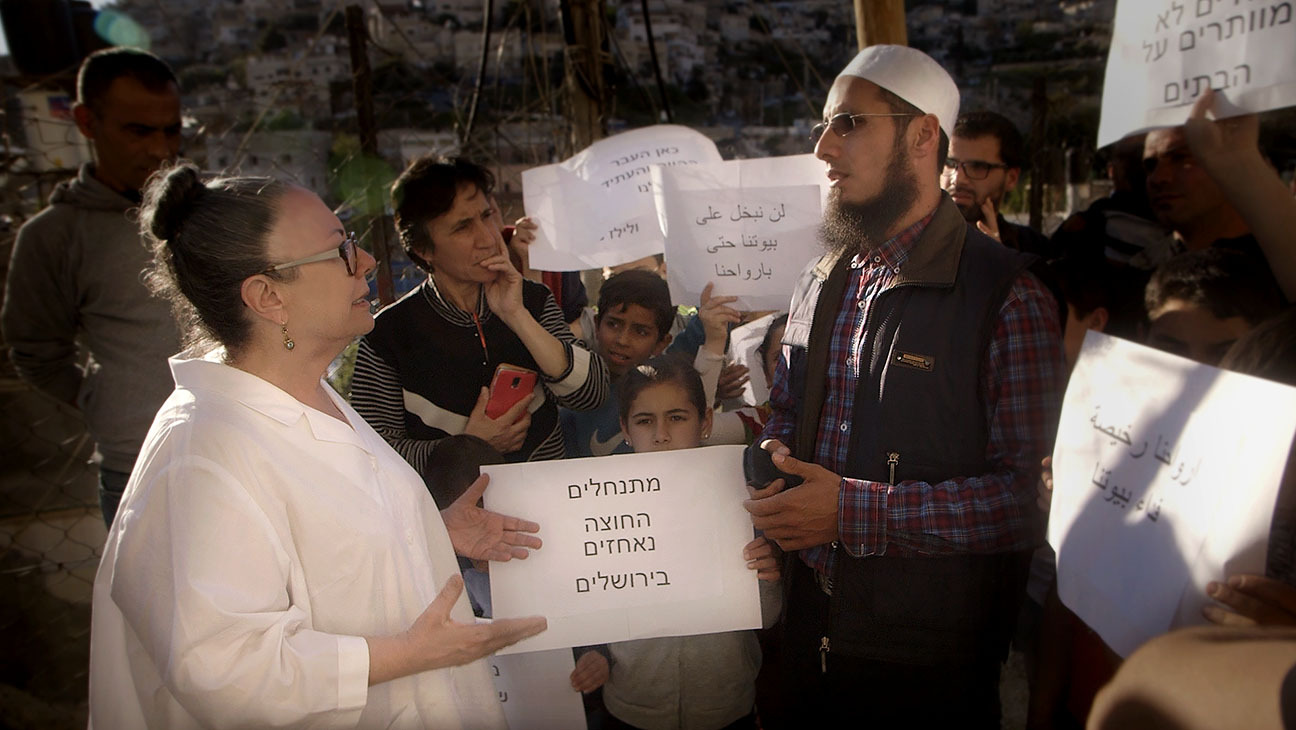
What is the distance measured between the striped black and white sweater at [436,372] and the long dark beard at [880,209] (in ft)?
2.87

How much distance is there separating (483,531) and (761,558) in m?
0.68

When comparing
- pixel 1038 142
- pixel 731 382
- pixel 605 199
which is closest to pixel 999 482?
pixel 731 382

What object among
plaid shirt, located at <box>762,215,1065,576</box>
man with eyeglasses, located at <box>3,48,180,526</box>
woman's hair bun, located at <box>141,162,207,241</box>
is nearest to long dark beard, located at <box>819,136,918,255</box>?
plaid shirt, located at <box>762,215,1065,576</box>

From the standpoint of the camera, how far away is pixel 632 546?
6.39ft

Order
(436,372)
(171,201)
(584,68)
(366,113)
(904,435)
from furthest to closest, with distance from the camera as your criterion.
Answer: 1. (584,68)
2. (366,113)
3. (436,372)
4. (904,435)
5. (171,201)

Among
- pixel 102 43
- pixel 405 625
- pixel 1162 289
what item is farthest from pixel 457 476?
pixel 102 43

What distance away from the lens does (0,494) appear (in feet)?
15.3

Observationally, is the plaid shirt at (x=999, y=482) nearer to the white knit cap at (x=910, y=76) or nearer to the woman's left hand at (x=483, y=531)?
the white knit cap at (x=910, y=76)

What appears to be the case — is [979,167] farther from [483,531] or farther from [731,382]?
[483,531]

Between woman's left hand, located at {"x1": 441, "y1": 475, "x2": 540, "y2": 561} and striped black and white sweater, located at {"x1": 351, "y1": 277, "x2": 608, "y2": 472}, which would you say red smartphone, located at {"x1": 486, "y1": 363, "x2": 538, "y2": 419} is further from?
woman's left hand, located at {"x1": 441, "y1": 475, "x2": 540, "y2": 561}

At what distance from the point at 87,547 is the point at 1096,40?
798 inches

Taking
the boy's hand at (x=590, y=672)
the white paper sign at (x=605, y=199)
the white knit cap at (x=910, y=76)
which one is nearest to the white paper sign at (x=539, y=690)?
the boy's hand at (x=590, y=672)

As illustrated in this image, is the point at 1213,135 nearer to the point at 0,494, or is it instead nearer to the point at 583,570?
the point at 583,570

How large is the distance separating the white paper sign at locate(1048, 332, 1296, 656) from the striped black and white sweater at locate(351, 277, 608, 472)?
4.47ft
